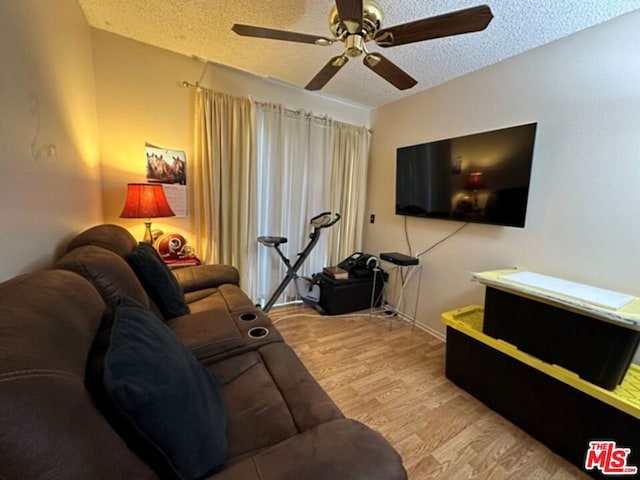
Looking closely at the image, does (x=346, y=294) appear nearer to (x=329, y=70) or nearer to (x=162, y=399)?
(x=329, y=70)

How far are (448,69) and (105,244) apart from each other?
284 centimetres

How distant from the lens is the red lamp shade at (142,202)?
2.07 meters

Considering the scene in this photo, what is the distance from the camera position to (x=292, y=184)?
310 cm

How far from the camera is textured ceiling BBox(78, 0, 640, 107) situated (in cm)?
161

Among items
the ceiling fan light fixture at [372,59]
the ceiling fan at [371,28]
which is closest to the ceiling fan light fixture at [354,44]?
the ceiling fan at [371,28]

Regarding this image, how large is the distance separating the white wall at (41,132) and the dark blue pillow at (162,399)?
630mm

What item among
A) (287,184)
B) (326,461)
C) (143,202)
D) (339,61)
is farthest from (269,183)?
(326,461)

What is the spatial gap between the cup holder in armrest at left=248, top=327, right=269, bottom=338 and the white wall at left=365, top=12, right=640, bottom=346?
187 cm

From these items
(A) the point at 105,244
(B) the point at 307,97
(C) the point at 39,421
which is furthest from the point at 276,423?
(B) the point at 307,97

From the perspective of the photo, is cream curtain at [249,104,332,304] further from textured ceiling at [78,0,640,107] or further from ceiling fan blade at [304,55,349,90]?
ceiling fan blade at [304,55,349,90]

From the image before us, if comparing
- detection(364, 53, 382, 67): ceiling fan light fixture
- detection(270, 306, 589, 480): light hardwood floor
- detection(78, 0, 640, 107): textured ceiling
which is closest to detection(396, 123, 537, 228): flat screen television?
detection(78, 0, 640, 107): textured ceiling

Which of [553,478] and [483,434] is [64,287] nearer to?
[483,434]

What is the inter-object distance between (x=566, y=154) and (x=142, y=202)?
304 centimetres

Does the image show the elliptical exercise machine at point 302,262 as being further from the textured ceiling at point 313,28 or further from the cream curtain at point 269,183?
the textured ceiling at point 313,28
